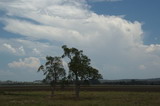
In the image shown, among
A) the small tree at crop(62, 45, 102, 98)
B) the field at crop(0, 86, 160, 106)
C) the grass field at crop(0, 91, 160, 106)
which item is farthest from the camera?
the small tree at crop(62, 45, 102, 98)

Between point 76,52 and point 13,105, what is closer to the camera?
point 13,105

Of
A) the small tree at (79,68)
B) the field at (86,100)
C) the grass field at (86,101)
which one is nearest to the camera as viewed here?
the grass field at (86,101)

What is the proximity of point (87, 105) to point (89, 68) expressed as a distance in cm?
2720

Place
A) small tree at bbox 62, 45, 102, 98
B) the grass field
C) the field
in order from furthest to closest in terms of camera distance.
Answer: small tree at bbox 62, 45, 102, 98
the field
the grass field

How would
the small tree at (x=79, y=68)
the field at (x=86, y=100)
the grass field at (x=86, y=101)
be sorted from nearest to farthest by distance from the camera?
the grass field at (x=86, y=101) → the field at (x=86, y=100) → the small tree at (x=79, y=68)

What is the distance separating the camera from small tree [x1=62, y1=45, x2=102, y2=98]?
65625 mm

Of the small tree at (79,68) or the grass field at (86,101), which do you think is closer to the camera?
the grass field at (86,101)

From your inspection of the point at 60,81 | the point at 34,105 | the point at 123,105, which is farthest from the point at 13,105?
the point at 60,81

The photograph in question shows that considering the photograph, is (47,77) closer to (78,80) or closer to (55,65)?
(55,65)

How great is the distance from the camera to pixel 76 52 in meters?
66.4

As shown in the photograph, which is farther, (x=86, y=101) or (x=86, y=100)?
(x=86, y=100)

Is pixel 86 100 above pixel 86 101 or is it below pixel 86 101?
above

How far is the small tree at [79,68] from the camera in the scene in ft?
→ 215

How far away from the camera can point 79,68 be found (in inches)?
2564
